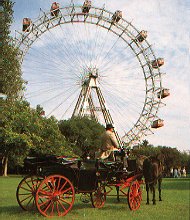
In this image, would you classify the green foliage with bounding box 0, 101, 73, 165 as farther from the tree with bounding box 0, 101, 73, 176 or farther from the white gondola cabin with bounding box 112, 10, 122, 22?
the white gondola cabin with bounding box 112, 10, 122, 22

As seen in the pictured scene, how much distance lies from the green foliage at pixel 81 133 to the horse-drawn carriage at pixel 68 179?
118ft

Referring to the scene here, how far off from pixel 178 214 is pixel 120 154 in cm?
201

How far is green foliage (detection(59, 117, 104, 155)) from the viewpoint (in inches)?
1778

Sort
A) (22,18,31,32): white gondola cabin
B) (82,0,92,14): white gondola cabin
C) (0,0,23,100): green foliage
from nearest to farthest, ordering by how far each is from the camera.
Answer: (0,0,23,100): green foliage
(22,18,31,32): white gondola cabin
(82,0,92,14): white gondola cabin

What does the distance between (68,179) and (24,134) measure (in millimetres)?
26267

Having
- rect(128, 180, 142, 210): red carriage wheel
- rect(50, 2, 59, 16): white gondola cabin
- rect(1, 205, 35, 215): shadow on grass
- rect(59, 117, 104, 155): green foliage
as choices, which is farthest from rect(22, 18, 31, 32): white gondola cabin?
rect(128, 180, 142, 210): red carriage wheel

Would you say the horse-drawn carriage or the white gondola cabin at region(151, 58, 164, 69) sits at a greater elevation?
the white gondola cabin at region(151, 58, 164, 69)

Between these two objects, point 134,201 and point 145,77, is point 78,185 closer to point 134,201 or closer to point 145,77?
point 134,201

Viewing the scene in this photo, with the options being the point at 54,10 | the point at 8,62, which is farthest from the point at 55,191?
the point at 54,10

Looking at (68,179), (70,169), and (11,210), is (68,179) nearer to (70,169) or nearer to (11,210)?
(70,169)

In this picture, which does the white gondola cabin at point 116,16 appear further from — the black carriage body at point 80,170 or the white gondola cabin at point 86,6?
the black carriage body at point 80,170

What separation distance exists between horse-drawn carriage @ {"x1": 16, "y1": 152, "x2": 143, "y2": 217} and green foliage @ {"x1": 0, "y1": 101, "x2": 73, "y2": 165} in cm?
2164

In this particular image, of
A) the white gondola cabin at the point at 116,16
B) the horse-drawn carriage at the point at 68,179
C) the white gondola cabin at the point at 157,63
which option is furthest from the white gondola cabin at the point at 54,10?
the horse-drawn carriage at the point at 68,179

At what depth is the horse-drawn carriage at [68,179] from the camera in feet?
24.1
